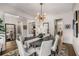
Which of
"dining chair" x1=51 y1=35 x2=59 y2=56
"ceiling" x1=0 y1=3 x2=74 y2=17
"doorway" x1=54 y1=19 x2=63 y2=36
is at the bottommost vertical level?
"dining chair" x1=51 y1=35 x2=59 y2=56

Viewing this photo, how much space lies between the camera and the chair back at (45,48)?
220 centimetres

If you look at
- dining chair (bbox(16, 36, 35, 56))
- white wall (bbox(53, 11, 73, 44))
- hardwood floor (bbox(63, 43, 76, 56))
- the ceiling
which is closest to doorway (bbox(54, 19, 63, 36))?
white wall (bbox(53, 11, 73, 44))

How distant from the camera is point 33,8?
2.17 m

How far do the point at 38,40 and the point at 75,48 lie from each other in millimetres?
734

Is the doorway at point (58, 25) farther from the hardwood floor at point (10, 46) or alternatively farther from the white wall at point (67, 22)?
the hardwood floor at point (10, 46)

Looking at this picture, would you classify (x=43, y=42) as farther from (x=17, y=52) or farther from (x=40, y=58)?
(x=17, y=52)

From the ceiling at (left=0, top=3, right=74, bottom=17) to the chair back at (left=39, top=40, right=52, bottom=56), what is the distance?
1.97ft

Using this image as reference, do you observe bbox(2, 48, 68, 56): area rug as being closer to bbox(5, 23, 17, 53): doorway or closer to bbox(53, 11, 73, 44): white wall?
bbox(5, 23, 17, 53): doorway

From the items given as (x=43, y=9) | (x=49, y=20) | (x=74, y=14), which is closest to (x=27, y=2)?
(x=43, y=9)

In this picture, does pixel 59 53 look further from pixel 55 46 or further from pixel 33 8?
pixel 33 8

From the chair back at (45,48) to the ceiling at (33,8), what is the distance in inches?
23.7

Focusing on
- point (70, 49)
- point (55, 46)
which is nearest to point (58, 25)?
point (55, 46)

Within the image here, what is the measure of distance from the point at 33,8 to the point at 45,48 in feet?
2.71

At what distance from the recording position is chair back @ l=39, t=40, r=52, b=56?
220 centimetres
